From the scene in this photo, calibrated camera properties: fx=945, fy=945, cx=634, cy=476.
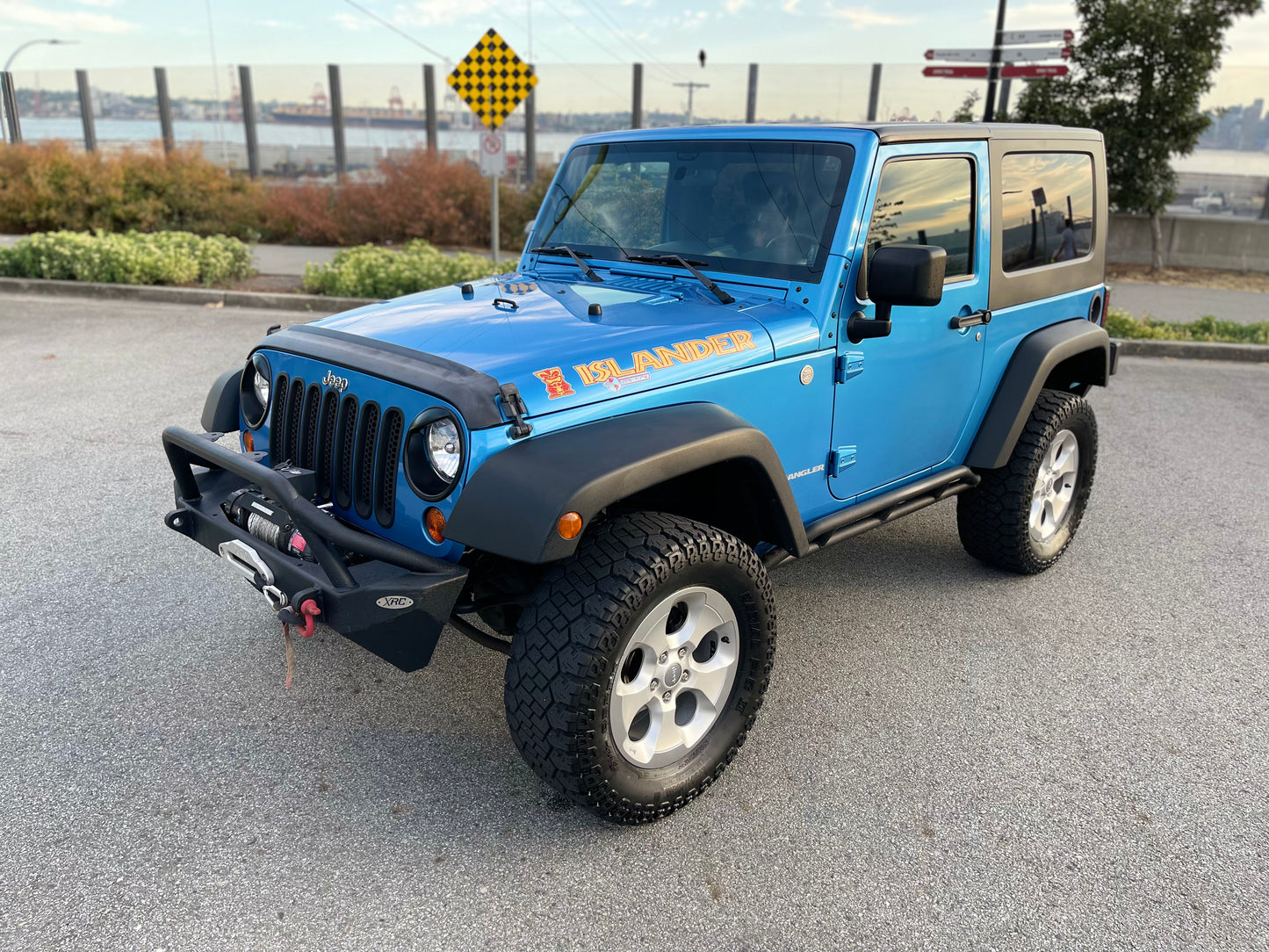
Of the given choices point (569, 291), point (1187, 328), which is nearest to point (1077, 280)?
point (569, 291)

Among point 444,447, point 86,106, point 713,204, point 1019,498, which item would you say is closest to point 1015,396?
point 1019,498

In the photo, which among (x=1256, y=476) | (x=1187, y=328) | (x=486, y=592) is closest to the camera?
(x=486, y=592)

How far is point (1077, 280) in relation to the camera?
4484 millimetres

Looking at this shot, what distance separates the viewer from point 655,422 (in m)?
2.71

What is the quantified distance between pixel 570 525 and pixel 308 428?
1.11 metres

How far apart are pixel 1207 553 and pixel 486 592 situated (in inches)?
151

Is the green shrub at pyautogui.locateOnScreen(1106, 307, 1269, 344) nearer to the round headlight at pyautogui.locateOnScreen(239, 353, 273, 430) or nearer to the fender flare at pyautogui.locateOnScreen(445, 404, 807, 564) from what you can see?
the fender flare at pyautogui.locateOnScreen(445, 404, 807, 564)

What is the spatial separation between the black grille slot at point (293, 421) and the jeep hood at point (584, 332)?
0.81 feet

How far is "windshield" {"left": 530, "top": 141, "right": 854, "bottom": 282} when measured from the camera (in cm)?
331

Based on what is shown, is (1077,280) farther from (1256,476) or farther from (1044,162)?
(1256,476)

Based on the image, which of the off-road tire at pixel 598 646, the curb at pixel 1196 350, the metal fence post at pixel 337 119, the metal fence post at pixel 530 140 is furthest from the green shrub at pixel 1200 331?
the metal fence post at pixel 337 119

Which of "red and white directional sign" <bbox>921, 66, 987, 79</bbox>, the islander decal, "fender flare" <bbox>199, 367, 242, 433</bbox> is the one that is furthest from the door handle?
"red and white directional sign" <bbox>921, 66, 987, 79</bbox>

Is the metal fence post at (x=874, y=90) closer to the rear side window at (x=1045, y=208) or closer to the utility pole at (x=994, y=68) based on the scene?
the utility pole at (x=994, y=68)

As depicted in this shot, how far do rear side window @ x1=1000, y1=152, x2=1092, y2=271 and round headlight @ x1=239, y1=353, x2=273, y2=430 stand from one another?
2.95 m
